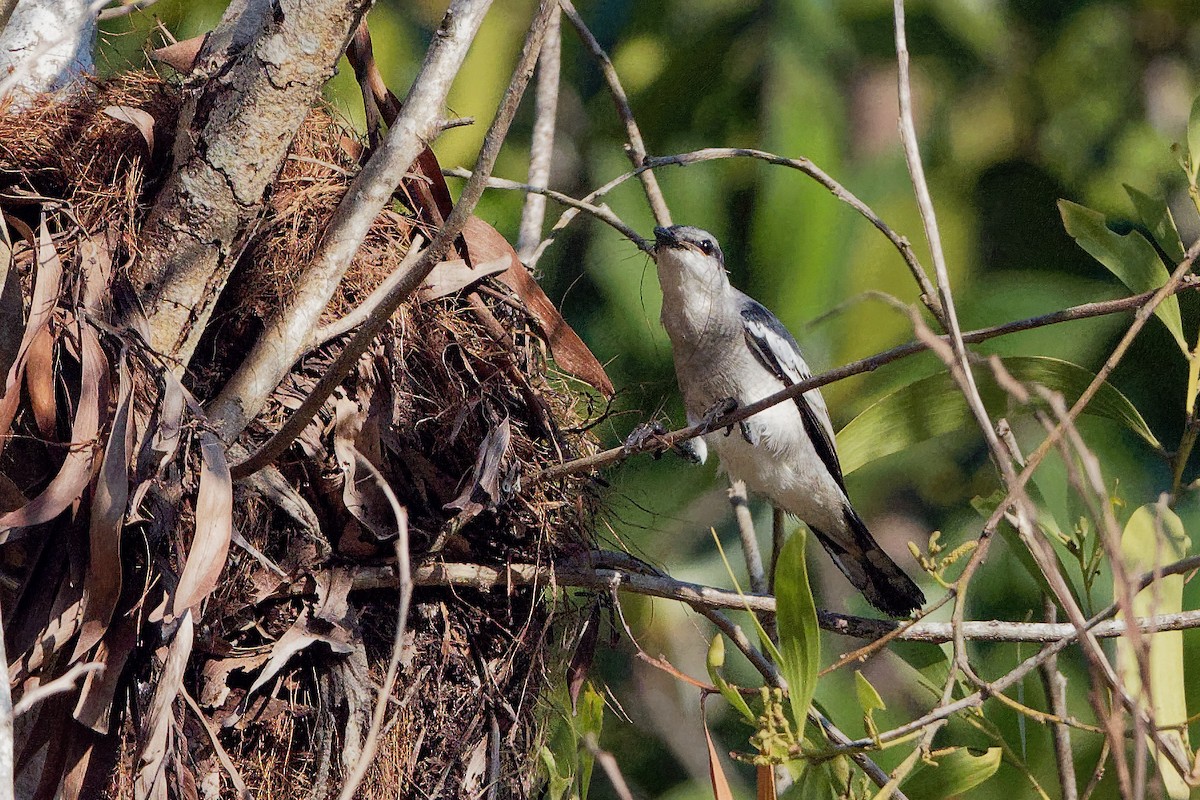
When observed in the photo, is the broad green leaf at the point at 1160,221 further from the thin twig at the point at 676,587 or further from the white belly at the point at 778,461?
the white belly at the point at 778,461

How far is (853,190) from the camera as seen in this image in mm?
4297

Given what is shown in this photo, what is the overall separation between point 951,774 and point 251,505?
1.19 metres

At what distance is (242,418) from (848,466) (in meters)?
1.27

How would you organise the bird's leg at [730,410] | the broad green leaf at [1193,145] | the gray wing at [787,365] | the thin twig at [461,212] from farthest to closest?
1. the gray wing at [787,365]
2. the bird's leg at [730,410]
3. the broad green leaf at [1193,145]
4. the thin twig at [461,212]

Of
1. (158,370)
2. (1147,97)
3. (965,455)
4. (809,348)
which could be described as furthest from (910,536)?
(158,370)

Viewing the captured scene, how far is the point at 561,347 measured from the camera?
2283mm

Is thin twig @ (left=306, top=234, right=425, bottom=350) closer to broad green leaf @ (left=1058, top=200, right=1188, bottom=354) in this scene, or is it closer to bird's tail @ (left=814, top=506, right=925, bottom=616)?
broad green leaf @ (left=1058, top=200, right=1188, bottom=354)

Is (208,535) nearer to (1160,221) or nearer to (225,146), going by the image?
(225,146)

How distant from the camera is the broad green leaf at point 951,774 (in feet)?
5.97

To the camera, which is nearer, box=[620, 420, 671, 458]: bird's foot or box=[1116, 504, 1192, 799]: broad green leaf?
box=[620, 420, 671, 458]: bird's foot

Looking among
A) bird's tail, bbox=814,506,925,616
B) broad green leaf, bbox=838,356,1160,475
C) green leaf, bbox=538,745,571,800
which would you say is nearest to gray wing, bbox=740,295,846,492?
bird's tail, bbox=814,506,925,616

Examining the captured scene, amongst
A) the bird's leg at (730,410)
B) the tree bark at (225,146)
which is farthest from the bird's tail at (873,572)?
the tree bark at (225,146)

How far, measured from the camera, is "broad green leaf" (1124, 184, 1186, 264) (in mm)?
2262

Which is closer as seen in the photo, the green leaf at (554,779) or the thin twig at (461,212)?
the thin twig at (461,212)
